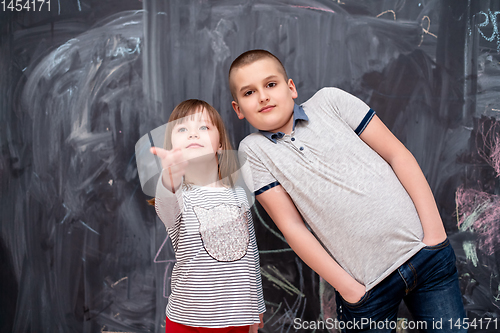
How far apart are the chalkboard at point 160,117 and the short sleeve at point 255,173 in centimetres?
32

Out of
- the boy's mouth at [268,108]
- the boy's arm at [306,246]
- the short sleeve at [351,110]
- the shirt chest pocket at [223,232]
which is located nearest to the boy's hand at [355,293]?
the boy's arm at [306,246]

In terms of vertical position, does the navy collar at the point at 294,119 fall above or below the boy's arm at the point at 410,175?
above

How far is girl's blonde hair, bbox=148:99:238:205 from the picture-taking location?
1139 mm

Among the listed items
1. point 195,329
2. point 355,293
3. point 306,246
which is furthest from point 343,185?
point 195,329

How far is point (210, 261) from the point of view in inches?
39.9

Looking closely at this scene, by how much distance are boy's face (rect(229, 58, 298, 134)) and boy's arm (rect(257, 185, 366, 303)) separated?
230mm

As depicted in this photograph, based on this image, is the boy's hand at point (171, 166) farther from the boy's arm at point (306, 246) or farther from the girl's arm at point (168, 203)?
the boy's arm at point (306, 246)

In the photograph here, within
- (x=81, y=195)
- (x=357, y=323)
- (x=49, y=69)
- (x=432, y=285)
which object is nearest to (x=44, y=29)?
(x=49, y=69)

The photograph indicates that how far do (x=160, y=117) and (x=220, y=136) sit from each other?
0.39m

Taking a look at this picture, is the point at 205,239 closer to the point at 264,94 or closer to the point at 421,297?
the point at 264,94

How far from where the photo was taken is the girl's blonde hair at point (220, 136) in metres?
1.14

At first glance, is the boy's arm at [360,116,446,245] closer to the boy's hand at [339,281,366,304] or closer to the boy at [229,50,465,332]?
the boy at [229,50,465,332]

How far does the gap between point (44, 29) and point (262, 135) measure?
1181mm

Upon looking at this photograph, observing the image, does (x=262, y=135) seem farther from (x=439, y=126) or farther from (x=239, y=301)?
(x=439, y=126)
